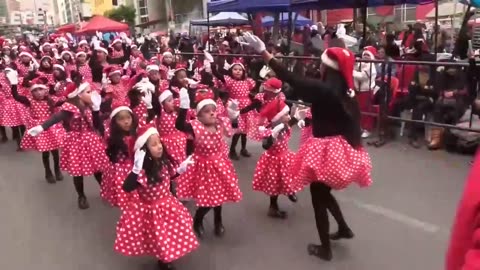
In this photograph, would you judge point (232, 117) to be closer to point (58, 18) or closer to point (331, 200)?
point (331, 200)

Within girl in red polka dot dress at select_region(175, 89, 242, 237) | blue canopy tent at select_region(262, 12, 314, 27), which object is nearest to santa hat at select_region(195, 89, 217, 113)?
girl in red polka dot dress at select_region(175, 89, 242, 237)

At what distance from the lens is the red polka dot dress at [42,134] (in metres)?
6.59

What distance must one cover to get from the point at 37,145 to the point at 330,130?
4.30 m

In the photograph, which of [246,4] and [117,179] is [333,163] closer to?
[117,179]

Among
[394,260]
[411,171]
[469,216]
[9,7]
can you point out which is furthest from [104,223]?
[9,7]

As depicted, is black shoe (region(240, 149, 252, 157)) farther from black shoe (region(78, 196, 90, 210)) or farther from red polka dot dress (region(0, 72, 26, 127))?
red polka dot dress (region(0, 72, 26, 127))

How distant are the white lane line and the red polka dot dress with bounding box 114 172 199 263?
84.3 inches

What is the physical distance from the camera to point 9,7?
104 m

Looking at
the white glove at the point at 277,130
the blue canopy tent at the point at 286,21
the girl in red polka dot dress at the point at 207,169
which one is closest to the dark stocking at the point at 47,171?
the girl in red polka dot dress at the point at 207,169

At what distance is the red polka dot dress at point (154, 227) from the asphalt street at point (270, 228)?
0.50 m

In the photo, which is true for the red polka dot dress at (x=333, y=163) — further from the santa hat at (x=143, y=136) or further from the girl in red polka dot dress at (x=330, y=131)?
the santa hat at (x=143, y=136)

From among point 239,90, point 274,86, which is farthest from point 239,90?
point 274,86

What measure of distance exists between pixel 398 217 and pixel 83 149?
346cm

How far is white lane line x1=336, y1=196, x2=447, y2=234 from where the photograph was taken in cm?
465
